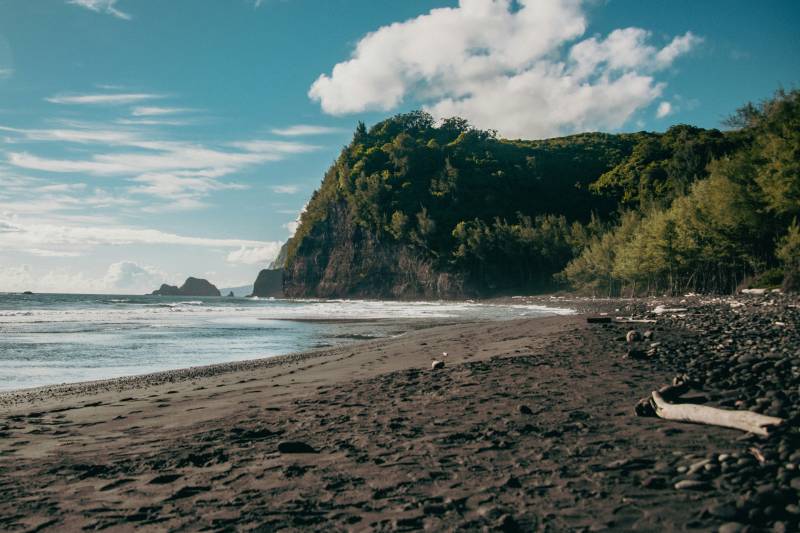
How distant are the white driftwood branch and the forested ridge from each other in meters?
61.9

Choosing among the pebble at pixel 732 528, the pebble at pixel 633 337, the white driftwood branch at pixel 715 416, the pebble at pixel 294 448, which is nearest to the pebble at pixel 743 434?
the pebble at pixel 732 528

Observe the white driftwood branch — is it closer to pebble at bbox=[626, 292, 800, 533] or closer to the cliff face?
pebble at bbox=[626, 292, 800, 533]

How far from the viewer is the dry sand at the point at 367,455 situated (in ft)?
16.0

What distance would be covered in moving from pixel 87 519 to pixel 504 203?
6124 inches

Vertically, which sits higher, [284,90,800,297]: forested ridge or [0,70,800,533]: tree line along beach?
[284,90,800,297]: forested ridge

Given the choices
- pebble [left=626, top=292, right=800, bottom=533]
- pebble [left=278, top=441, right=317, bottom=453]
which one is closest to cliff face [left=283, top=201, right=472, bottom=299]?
pebble [left=626, top=292, right=800, bottom=533]

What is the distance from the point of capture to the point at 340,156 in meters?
185

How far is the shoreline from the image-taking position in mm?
4805

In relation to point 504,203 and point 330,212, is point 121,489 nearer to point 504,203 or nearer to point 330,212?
Answer: point 504,203

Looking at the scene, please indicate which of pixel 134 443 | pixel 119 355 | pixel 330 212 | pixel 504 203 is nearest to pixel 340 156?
pixel 330 212

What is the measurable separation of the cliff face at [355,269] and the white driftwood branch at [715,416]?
424ft

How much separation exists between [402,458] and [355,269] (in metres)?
154

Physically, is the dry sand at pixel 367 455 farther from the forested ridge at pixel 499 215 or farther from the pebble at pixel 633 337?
the forested ridge at pixel 499 215

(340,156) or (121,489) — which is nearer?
(121,489)
